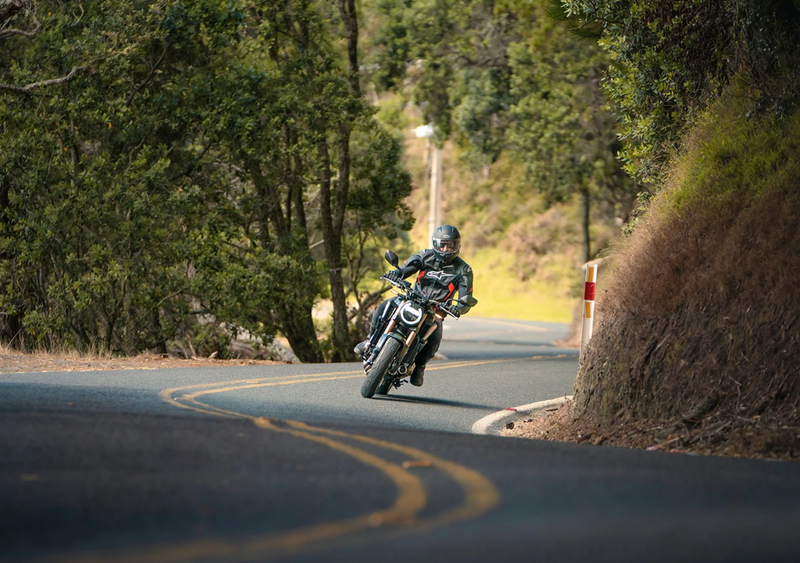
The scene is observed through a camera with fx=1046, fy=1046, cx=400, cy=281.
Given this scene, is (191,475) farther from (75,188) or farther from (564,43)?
(564,43)

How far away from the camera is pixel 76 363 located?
14461mm

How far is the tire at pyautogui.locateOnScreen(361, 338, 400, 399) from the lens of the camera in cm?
1141

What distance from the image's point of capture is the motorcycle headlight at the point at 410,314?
452 inches

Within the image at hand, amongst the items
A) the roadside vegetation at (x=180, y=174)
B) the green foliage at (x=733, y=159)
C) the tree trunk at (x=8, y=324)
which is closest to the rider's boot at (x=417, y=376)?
the green foliage at (x=733, y=159)

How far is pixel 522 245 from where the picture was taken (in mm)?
63312

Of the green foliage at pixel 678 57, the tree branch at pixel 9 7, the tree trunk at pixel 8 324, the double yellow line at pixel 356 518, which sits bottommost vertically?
the double yellow line at pixel 356 518

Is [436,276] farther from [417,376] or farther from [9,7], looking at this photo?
[9,7]

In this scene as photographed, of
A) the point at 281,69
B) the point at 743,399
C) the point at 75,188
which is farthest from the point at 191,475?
the point at 281,69

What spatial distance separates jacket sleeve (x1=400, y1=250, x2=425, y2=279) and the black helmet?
0.65 feet

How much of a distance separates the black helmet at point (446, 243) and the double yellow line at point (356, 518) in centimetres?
417

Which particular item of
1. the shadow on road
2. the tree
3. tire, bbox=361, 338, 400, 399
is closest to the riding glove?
tire, bbox=361, 338, 400, 399

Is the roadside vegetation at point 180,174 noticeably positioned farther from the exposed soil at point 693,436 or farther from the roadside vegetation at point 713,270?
the exposed soil at point 693,436

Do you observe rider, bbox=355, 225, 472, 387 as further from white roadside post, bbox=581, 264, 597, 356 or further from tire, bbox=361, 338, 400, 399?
white roadside post, bbox=581, 264, 597, 356

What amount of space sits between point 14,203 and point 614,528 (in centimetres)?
1501
